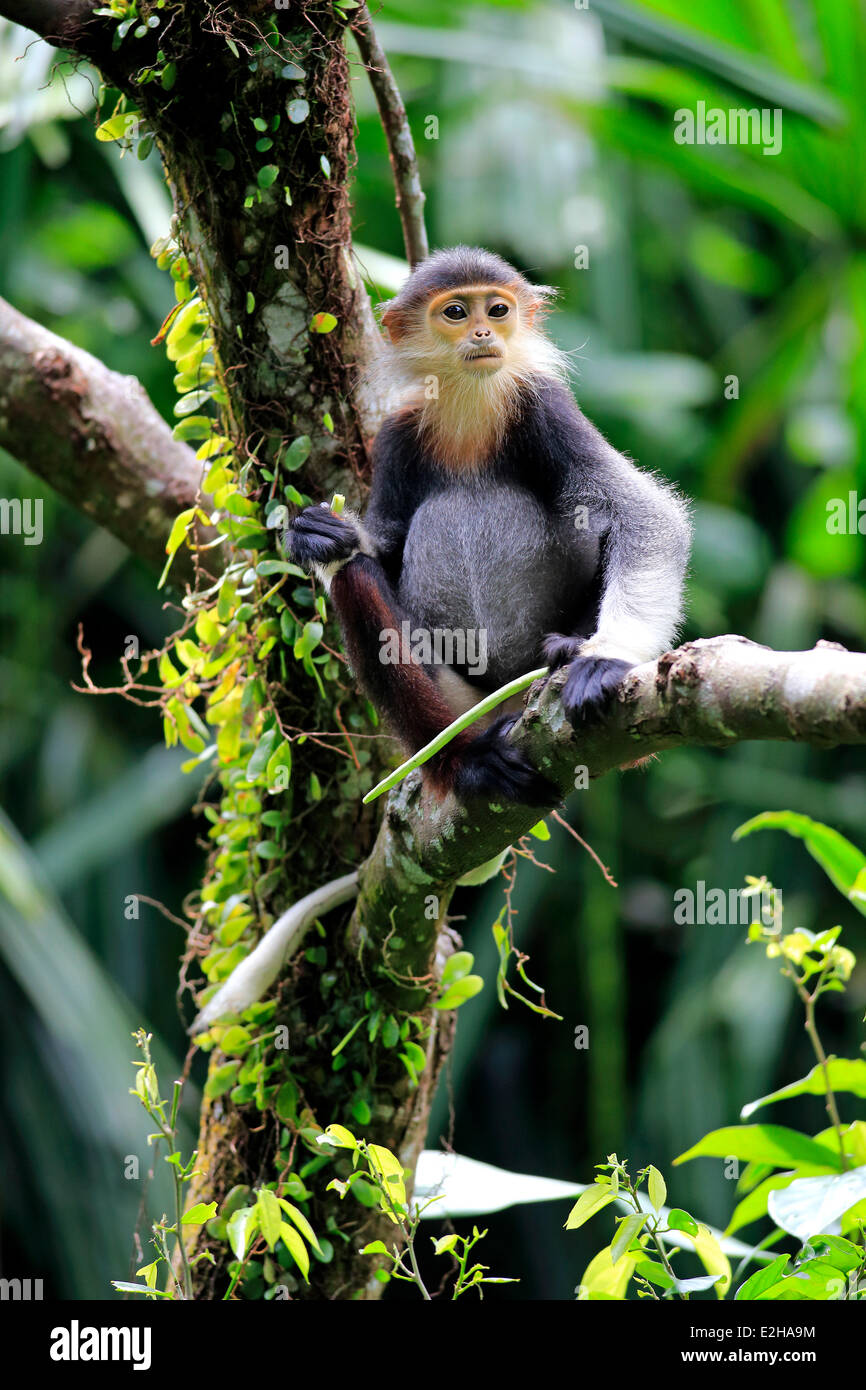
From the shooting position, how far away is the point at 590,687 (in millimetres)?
2844

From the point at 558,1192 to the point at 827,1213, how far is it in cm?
106

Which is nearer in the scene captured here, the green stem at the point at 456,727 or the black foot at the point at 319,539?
the green stem at the point at 456,727

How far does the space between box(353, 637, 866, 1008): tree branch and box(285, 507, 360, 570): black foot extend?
66cm

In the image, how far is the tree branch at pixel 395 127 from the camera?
4102 mm

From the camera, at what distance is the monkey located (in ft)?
12.1

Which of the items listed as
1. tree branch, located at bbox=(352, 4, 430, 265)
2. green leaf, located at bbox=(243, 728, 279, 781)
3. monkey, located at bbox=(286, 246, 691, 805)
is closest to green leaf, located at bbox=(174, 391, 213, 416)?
monkey, located at bbox=(286, 246, 691, 805)

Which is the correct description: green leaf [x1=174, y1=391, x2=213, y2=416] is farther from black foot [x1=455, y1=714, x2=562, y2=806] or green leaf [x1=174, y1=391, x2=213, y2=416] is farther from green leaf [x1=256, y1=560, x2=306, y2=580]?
black foot [x1=455, y1=714, x2=562, y2=806]

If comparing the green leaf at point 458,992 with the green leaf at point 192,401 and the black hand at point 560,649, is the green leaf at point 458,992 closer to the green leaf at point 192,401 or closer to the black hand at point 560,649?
the black hand at point 560,649

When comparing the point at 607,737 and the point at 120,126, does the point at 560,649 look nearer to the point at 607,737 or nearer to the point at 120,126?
the point at 607,737

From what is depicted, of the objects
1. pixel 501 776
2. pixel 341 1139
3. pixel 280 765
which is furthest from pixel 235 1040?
pixel 501 776

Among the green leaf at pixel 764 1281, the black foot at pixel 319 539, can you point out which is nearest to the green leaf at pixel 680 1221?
the green leaf at pixel 764 1281

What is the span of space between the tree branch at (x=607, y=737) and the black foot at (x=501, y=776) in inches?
1.3

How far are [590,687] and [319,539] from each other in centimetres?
113

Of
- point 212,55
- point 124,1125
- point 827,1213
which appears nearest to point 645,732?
point 827,1213
